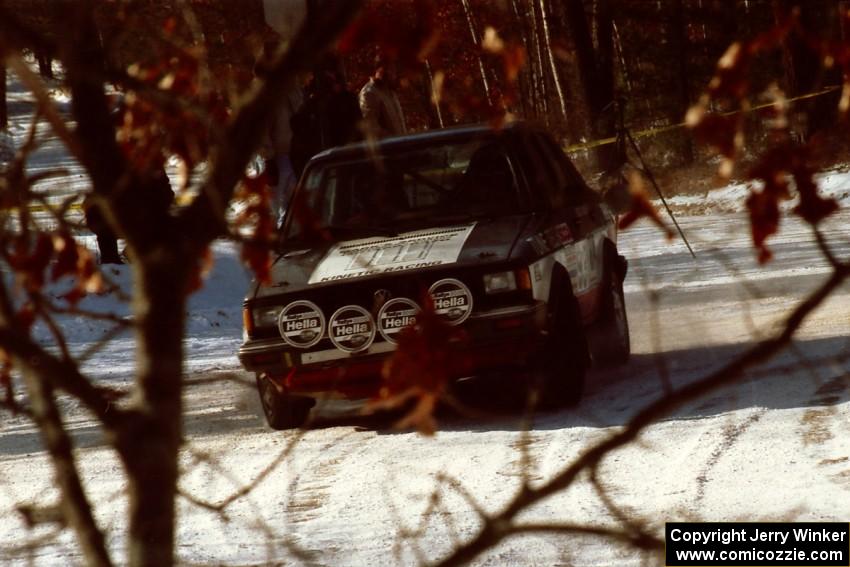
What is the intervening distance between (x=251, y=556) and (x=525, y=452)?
13.3 feet

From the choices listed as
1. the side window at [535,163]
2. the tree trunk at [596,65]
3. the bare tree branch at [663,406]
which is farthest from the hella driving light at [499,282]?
the tree trunk at [596,65]

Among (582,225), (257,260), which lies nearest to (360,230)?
(582,225)

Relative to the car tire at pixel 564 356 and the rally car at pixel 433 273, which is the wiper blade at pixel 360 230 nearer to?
the rally car at pixel 433 273

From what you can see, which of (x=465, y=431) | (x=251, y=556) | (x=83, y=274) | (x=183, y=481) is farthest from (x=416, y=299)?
(x=83, y=274)

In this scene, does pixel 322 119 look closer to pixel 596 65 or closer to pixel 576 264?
pixel 576 264

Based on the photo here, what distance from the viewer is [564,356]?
8.46 metres

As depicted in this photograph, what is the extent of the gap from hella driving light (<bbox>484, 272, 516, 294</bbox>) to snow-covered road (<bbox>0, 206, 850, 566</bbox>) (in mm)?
726

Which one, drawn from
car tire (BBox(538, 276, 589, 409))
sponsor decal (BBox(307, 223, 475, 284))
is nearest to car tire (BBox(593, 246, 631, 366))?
car tire (BBox(538, 276, 589, 409))

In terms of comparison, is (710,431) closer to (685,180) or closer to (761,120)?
(685,180)

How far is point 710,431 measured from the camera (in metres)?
7.73

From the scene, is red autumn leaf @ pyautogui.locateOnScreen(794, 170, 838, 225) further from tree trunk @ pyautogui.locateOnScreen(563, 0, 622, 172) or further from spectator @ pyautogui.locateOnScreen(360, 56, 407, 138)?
tree trunk @ pyautogui.locateOnScreen(563, 0, 622, 172)

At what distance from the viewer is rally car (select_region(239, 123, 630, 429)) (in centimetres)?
810

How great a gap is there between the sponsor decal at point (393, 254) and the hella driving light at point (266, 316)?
0.91 ft

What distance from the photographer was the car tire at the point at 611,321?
982cm
